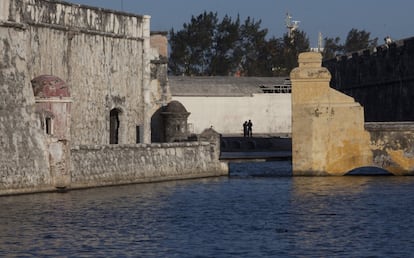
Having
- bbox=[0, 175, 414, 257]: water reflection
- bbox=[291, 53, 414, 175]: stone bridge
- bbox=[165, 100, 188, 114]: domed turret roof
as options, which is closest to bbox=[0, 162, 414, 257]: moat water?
bbox=[0, 175, 414, 257]: water reflection

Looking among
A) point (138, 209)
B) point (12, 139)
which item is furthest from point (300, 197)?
point (12, 139)

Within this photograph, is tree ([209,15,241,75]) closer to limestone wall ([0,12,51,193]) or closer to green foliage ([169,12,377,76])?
green foliage ([169,12,377,76])

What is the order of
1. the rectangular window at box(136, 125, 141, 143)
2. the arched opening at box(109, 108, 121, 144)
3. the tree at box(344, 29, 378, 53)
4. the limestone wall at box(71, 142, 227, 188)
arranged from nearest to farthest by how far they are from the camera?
1. the limestone wall at box(71, 142, 227, 188)
2. the arched opening at box(109, 108, 121, 144)
3. the rectangular window at box(136, 125, 141, 143)
4. the tree at box(344, 29, 378, 53)

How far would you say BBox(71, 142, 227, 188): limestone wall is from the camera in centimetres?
3167

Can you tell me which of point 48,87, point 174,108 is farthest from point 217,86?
point 48,87

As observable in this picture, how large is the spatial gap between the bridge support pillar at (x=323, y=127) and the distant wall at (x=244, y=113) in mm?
37400

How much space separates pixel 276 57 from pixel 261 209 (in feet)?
269

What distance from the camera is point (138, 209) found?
26656 millimetres

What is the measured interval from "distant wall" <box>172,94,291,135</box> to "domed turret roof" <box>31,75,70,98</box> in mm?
41751

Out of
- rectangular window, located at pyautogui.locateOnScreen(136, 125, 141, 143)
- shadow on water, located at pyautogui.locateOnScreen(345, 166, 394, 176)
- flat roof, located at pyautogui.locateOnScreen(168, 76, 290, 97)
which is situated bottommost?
shadow on water, located at pyautogui.locateOnScreen(345, 166, 394, 176)

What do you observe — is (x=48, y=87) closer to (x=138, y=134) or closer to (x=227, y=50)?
(x=138, y=134)

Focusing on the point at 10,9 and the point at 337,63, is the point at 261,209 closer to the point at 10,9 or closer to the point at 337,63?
the point at 10,9

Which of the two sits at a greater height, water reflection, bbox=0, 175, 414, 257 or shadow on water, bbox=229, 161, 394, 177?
shadow on water, bbox=229, 161, 394, 177

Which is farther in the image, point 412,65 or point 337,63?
point 337,63
